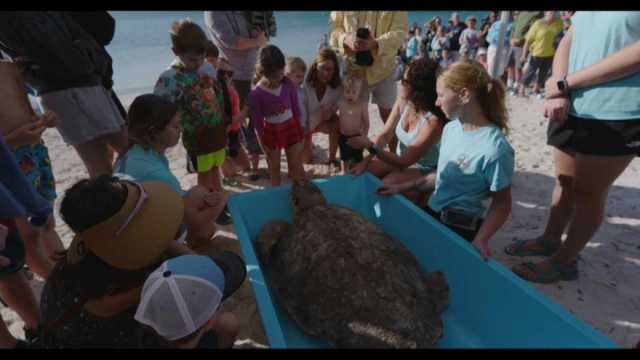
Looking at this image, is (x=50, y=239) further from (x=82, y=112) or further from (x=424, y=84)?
(x=424, y=84)

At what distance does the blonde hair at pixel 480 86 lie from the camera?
180 centimetres

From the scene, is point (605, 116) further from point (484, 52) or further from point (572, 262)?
point (484, 52)

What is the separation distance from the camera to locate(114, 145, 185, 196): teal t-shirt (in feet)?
6.15

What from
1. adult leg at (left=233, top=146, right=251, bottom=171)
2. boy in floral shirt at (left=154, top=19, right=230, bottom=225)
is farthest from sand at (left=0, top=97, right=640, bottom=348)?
boy in floral shirt at (left=154, top=19, right=230, bottom=225)

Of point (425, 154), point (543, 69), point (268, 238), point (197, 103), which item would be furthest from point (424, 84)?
point (543, 69)

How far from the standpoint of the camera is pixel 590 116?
1.83m

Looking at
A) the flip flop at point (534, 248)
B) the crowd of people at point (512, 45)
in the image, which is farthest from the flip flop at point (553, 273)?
the crowd of people at point (512, 45)

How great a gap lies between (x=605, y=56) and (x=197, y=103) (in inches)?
96.0

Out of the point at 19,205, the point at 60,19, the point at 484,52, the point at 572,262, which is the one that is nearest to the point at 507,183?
the point at 572,262

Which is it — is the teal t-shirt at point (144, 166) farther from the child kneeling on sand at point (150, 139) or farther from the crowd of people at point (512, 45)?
the crowd of people at point (512, 45)

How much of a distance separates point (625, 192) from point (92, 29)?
4434 mm

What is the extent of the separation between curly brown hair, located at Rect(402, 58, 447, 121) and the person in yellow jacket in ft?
3.49

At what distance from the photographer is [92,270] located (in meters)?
1.29

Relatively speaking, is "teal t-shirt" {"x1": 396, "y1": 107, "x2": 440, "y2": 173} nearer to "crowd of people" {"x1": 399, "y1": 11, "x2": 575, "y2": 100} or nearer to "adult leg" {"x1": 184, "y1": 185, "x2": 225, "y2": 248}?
"adult leg" {"x1": 184, "y1": 185, "x2": 225, "y2": 248}
